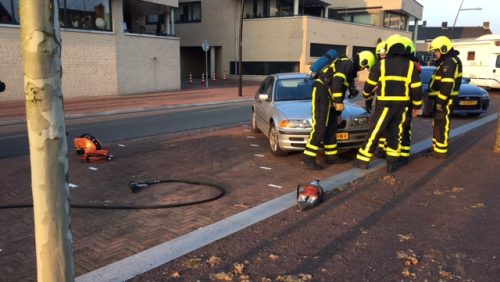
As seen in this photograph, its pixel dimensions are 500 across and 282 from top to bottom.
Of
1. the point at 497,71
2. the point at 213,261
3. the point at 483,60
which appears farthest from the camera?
the point at 483,60

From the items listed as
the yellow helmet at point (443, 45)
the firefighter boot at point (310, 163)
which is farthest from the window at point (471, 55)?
the firefighter boot at point (310, 163)

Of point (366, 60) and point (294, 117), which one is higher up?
point (366, 60)

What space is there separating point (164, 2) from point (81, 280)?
23116 mm

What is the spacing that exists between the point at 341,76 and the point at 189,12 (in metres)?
35.5

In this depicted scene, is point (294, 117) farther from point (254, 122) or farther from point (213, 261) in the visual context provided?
point (213, 261)

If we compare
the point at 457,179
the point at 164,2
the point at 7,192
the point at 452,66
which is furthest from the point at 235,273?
the point at 164,2

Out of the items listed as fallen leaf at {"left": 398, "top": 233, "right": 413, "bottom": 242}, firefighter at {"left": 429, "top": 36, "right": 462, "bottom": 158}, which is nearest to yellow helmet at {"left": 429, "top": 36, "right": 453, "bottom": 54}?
firefighter at {"left": 429, "top": 36, "right": 462, "bottom": 158}

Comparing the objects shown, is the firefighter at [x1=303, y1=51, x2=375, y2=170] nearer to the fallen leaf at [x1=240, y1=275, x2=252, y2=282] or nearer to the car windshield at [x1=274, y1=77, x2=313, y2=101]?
the car windshield at [x1=274, y1=77, x2=313, y2=101]

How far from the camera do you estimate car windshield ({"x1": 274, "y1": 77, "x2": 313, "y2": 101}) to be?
8.50 metres

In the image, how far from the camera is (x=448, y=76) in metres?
7.57

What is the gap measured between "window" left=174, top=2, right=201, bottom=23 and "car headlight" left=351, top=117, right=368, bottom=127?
3423 centimetres

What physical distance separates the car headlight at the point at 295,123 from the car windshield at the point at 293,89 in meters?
1.11

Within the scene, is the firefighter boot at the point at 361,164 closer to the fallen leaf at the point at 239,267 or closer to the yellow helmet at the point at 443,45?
the yellow helmet at the point at 443,45

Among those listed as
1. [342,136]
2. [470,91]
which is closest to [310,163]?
[342,136]
